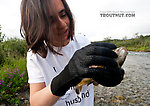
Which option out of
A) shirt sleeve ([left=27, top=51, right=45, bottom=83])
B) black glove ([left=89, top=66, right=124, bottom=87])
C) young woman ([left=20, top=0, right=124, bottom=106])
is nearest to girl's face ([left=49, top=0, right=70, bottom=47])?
young woman ([left=20, top=0, right=124, bottom=106])

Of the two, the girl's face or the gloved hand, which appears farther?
the girl's face

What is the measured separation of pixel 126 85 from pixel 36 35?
471 centimetres

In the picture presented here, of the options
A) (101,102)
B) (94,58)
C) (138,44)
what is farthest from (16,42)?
(138,44)

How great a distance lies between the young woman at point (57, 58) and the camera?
96cm

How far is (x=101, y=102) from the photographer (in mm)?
3438

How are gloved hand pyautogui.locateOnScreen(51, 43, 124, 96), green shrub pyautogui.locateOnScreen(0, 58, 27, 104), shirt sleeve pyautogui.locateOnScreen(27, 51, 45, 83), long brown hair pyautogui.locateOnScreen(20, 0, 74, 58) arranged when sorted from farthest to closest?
green shrub pyautogui.locateOnScreen(0, 58, 27, 104), shirt sleeve pyautogui.locateOnScreen(27, 51, 45, 83), long brown hair pyautogui.locateOnScreen(20, 0, 74, 58), gloved hand pyautogui.locateOnScreen(51, 43, 124, 96)

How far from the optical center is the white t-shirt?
136cm

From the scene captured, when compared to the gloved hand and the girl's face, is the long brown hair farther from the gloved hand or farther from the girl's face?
the gloved hand

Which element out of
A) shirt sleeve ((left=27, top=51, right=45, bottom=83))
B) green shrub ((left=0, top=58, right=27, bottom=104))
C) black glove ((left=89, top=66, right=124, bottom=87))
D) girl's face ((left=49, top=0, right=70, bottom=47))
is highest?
girl's face ((left=49, top=0, right=70, bottom=47))

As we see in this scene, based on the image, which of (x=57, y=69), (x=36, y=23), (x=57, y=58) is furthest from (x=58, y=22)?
(x=57, y=69)

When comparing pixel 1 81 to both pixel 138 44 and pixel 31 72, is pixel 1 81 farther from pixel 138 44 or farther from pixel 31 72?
pixel 138 44

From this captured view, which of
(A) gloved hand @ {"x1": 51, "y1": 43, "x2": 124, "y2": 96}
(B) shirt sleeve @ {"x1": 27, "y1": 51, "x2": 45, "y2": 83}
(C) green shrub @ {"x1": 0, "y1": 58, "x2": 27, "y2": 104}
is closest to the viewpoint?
(A) gloved hand @ {"x1": 51, "y1": 43, "x2": 124, "y2": 96}

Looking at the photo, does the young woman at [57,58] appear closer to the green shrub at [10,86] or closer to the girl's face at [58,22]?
the girl's face at [58,22]

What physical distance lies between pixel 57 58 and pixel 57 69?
16 centimetres
